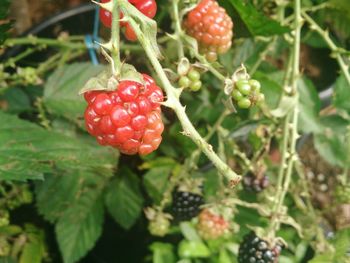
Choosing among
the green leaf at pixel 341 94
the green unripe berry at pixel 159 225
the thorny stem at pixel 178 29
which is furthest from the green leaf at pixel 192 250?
the thorny stem at pixel 178 29

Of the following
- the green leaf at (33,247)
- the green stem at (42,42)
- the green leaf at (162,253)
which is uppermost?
the green stem at (42,42)

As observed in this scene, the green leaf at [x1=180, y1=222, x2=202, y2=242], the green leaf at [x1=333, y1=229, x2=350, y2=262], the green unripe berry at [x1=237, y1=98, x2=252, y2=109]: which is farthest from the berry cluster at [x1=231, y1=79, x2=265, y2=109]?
the green leaf at [x1=180, y1=222, x2=202, y2=242]

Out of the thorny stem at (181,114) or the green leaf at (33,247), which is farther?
the green leaf at (33,247)

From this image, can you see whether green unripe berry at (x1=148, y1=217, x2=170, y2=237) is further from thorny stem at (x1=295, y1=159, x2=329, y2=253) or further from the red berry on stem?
the red berry on stem

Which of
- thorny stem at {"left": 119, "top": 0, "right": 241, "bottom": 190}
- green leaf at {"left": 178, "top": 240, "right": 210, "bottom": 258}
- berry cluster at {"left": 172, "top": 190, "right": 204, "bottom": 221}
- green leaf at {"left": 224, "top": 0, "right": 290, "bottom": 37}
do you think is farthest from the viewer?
green leaf at {"left": 178, "top": 240, "right": 210, "bottom": 258}

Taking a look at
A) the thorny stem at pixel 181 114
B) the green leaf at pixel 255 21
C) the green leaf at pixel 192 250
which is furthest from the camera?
the green leaf at pixel 192 250

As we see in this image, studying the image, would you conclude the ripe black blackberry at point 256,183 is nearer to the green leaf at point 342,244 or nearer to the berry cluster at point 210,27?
the green leaf at point 342,244
